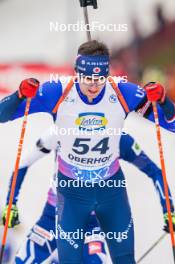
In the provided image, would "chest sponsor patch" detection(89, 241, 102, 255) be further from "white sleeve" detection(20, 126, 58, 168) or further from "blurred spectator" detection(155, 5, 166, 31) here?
"blurred spectator" detection(155, 5, 166, 31)

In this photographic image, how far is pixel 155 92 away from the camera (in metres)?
2.96

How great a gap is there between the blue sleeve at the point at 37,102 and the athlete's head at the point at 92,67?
112 mm

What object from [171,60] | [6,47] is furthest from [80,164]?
[6,47]

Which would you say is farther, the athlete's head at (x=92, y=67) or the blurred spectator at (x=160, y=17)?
the blurred spectator at (x=160, y=17)

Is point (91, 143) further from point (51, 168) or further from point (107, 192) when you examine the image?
point (51, 168)

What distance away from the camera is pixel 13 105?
301cm

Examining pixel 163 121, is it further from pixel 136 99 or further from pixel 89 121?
pixel 89 121

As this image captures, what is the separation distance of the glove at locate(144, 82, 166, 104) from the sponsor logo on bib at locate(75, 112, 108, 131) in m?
0.22

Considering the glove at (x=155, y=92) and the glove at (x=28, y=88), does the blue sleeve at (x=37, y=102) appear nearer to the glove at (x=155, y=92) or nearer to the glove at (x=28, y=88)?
the glove at (x=28, y=88)

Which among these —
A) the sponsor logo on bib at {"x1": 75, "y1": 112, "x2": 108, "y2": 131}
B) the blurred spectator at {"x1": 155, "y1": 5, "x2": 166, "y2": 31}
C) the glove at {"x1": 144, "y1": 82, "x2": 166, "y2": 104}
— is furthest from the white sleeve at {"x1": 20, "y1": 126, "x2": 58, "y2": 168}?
the blurred spectator at {"x1": 155, "y1": 5, "x2": 166, "y2": 31}

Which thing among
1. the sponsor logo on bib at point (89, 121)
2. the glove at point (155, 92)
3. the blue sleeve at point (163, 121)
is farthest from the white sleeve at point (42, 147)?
the glove at point (155, 92)

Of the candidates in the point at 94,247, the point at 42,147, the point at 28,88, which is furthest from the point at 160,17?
the point at 28,88

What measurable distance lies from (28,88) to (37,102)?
0.43 feet

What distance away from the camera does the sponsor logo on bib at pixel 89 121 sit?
3064mm
